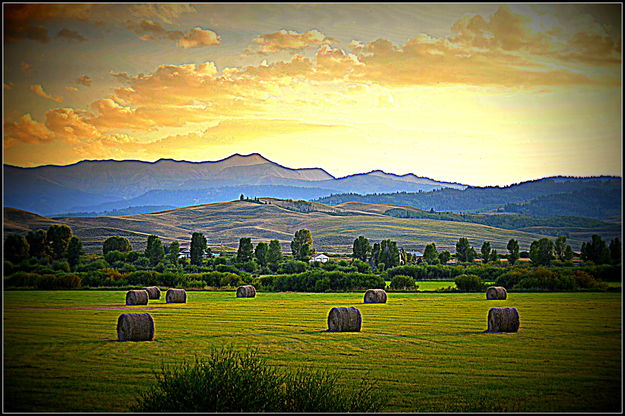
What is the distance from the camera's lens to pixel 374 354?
1719 cm

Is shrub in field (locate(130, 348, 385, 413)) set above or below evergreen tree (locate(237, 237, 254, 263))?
above

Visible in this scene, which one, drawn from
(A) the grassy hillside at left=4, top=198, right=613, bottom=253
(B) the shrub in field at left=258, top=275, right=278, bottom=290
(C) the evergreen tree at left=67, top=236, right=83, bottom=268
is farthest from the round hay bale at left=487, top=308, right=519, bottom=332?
(A) the grassy hillside at left=4, top=198, right=613, bottom=253

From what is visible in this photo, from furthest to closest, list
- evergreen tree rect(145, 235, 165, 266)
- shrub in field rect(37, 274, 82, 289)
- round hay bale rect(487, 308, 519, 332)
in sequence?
1. evergreen tree rect(145, 235, 165, 266)
2. shrub in field rect(37, 274, 82, 289)
3. round hay bale rect(487, 308, 519, 332)

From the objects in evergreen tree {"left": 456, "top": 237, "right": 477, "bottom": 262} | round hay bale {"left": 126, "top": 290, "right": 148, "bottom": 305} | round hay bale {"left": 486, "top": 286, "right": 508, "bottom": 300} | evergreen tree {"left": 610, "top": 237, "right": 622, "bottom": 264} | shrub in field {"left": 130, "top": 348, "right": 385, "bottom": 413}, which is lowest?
evergreen tree {"left": 456, "top": 237, "right": 477, "bottom": 262}

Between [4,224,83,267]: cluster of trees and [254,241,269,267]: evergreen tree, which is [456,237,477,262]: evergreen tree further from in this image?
[4,224,83,267]: cluster of trees

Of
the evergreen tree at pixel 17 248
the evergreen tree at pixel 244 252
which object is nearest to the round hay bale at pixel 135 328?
the evergreen tree at pixel 17 248

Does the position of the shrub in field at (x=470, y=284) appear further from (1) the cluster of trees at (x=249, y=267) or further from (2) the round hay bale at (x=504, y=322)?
(2) the round hay bale at (x=504, y=322)

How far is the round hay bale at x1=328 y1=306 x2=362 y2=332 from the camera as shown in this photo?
22.0m

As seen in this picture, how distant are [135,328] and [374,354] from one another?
7.29m

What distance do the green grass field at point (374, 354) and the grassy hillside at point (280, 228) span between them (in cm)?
9119

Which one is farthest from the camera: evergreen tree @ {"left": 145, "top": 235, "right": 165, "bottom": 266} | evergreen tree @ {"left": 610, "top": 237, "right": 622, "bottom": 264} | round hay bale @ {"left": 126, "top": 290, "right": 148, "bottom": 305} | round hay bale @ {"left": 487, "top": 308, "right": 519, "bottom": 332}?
evergreen tree @ {"left": 145, "top": 235, "right": 165, "bottom": 266}

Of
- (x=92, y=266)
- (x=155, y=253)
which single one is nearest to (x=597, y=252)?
(x=155, y=253)

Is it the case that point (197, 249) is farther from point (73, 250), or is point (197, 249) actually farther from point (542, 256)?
point (542, 256)

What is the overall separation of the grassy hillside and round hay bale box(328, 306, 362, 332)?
9600cm
